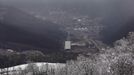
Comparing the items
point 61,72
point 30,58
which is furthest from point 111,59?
point 30,58

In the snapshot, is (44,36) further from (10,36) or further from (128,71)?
(128,71)

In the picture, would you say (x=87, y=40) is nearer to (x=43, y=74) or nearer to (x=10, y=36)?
(x=10, y=36)

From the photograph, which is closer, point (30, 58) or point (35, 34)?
point (30, 58)

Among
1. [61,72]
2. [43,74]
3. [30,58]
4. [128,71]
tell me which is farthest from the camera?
[30,58]

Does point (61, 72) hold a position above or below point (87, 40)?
below

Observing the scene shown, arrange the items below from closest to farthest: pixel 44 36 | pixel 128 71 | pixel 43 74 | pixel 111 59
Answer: pixel 128 71, pixel 111 59, pixel 43 74, pixel 44 36

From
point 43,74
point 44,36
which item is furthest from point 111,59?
point 44,36
